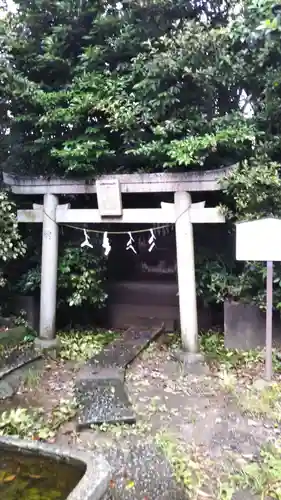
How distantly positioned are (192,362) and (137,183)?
10.3 ft

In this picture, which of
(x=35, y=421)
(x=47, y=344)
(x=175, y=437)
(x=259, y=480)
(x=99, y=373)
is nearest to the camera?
(x=259, y=480)

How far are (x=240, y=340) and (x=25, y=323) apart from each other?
4.16 m

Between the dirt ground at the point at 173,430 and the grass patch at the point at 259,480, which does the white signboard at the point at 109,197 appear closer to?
the dirt ground at the point at 173,430

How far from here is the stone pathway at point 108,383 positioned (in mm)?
4621

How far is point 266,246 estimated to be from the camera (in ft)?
17.9

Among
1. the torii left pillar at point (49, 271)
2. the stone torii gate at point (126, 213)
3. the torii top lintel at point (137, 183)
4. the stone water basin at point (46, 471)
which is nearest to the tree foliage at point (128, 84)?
the torii top lintel at point (137, 183)

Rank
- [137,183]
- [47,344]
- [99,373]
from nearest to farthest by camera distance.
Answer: [99,373], [137,183], [47,344]

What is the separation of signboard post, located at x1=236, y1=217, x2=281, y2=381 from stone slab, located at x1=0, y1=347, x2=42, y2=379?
3.82 meters

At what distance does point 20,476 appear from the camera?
324cm

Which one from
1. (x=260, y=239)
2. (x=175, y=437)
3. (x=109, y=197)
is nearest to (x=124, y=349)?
(x=175, y=437)

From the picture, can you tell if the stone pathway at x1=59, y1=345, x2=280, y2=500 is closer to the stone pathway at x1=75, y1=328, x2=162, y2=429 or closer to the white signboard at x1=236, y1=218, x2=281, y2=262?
the stone pathway at x1=75, y1=328, x2=162, y2=429

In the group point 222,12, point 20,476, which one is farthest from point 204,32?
point 20,476

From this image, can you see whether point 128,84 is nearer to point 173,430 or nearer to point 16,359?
point 16,359

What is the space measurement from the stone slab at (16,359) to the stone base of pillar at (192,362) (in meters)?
2.48
